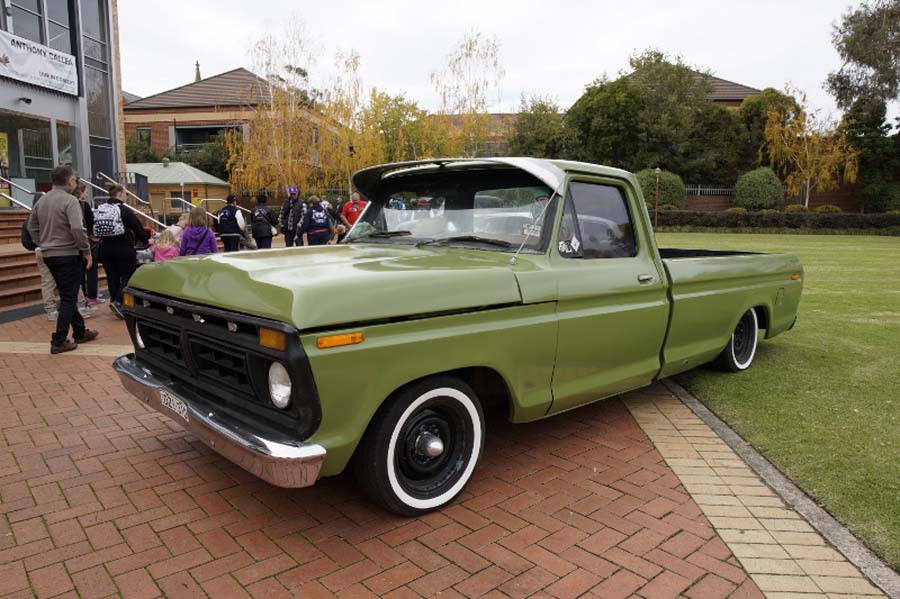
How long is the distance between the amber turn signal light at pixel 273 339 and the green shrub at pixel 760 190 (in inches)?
1665

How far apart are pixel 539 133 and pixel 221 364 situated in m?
43.4

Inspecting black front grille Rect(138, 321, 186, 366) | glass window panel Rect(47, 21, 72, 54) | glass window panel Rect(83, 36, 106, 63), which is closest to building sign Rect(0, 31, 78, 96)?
glass window panel Rect(47, 21, 72, 54)

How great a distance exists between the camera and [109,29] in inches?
769

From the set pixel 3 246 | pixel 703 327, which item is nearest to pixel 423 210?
pixel 703 327

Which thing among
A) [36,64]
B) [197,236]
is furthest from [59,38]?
[197,236]

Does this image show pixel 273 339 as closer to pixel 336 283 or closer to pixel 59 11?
pixel 336 283

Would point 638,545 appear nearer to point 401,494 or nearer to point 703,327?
point 401,494

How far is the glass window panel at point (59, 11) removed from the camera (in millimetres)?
17219

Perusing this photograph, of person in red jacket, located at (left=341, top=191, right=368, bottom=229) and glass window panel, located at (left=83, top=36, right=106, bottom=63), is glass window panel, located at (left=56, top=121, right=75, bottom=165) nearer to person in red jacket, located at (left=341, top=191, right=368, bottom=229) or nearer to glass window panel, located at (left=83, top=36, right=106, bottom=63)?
glass window panel, located at (left=83, top=36, right=106, bottom=63)

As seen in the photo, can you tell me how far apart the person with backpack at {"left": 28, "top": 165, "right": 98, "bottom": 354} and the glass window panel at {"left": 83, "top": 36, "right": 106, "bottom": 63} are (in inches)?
610

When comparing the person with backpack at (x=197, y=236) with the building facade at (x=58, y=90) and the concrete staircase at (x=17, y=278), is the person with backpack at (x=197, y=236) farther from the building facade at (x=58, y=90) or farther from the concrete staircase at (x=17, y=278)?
the building facade at (x=58, y=90)

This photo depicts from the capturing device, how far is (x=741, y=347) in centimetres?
598

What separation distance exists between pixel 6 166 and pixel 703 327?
18.6 meters

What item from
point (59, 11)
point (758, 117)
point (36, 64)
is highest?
point (758, 117)
